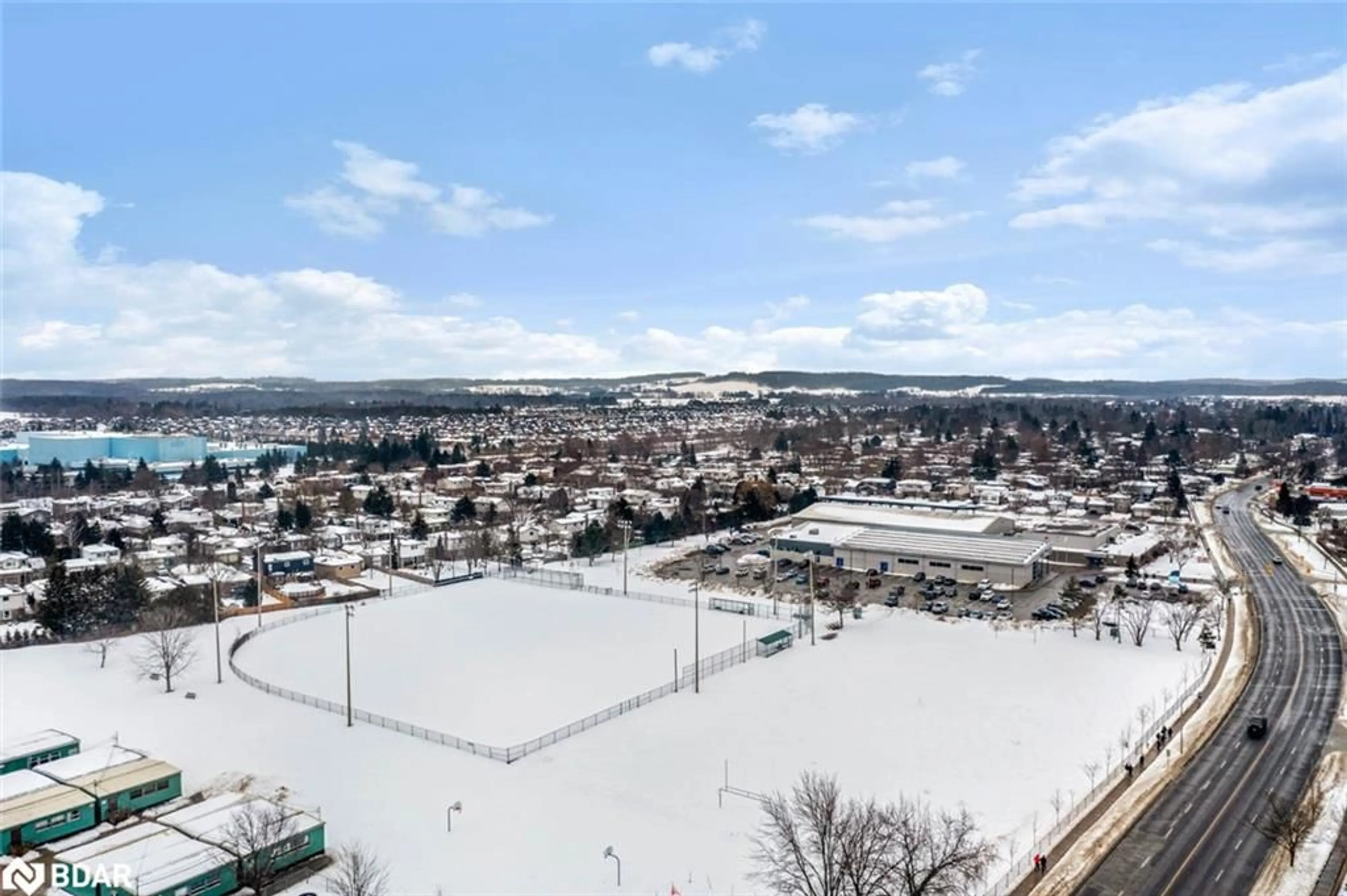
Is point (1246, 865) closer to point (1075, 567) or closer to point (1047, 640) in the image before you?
point (1047, 640)

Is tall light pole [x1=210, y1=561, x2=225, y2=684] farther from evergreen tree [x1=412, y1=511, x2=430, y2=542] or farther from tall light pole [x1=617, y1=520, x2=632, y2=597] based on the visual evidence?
evergreen tree [x1=412, y1=511, x2=430, y2=542]

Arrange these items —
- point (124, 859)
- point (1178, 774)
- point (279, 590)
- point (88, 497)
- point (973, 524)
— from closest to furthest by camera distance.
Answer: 1. point (124, 859)
2. point (1178, 774)
3. point (279, 590)
4. point (973, 524)
5. point (88, 497)

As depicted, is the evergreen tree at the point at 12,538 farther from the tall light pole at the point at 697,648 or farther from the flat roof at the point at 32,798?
the tall light pole at the point at 697,648

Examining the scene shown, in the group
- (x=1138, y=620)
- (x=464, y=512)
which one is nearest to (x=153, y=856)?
(x=1138, y=620)

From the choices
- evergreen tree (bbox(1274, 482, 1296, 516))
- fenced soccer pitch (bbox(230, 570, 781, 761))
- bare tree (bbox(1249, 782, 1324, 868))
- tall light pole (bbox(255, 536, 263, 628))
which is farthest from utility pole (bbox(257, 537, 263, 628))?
evergreen tree (bbox(1274, 482, 1296, 516))

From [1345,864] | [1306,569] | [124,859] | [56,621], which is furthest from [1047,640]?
[56,621]

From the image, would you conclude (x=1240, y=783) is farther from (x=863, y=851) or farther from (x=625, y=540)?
(x=625, y=540)
